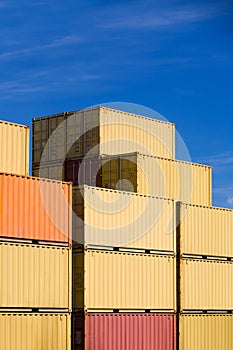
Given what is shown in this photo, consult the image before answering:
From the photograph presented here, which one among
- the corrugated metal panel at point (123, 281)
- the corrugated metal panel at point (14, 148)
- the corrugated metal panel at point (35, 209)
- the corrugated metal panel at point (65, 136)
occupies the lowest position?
the corrugated metal panel at point (123, 281)

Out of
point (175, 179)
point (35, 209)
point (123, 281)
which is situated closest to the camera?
point (35, 209)

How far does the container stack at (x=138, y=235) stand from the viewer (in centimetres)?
3834

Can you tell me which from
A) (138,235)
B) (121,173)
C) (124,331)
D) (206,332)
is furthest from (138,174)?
(206,332)

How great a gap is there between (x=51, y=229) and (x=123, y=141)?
457 inches

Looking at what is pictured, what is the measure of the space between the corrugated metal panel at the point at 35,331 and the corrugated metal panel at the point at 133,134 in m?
11.6

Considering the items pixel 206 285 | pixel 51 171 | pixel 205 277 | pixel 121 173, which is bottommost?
pixel 206 285

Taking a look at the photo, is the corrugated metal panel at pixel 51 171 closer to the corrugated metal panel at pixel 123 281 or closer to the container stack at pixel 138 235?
the container stack at pixel 138 235

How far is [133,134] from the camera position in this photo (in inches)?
1850

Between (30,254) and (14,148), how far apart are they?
4954 millimetres

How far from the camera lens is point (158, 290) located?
41875 millimetres

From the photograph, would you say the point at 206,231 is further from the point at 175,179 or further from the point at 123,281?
the point at 123,281

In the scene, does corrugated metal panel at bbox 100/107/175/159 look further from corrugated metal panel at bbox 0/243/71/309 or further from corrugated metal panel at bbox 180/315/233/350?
corrugated metal panel at bbox 180/315/233/350

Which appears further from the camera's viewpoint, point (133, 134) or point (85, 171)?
point (133, 134)

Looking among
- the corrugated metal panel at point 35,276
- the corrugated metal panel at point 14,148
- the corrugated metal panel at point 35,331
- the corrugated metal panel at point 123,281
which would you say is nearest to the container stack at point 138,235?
the corrugated metal panel at point 123,281
